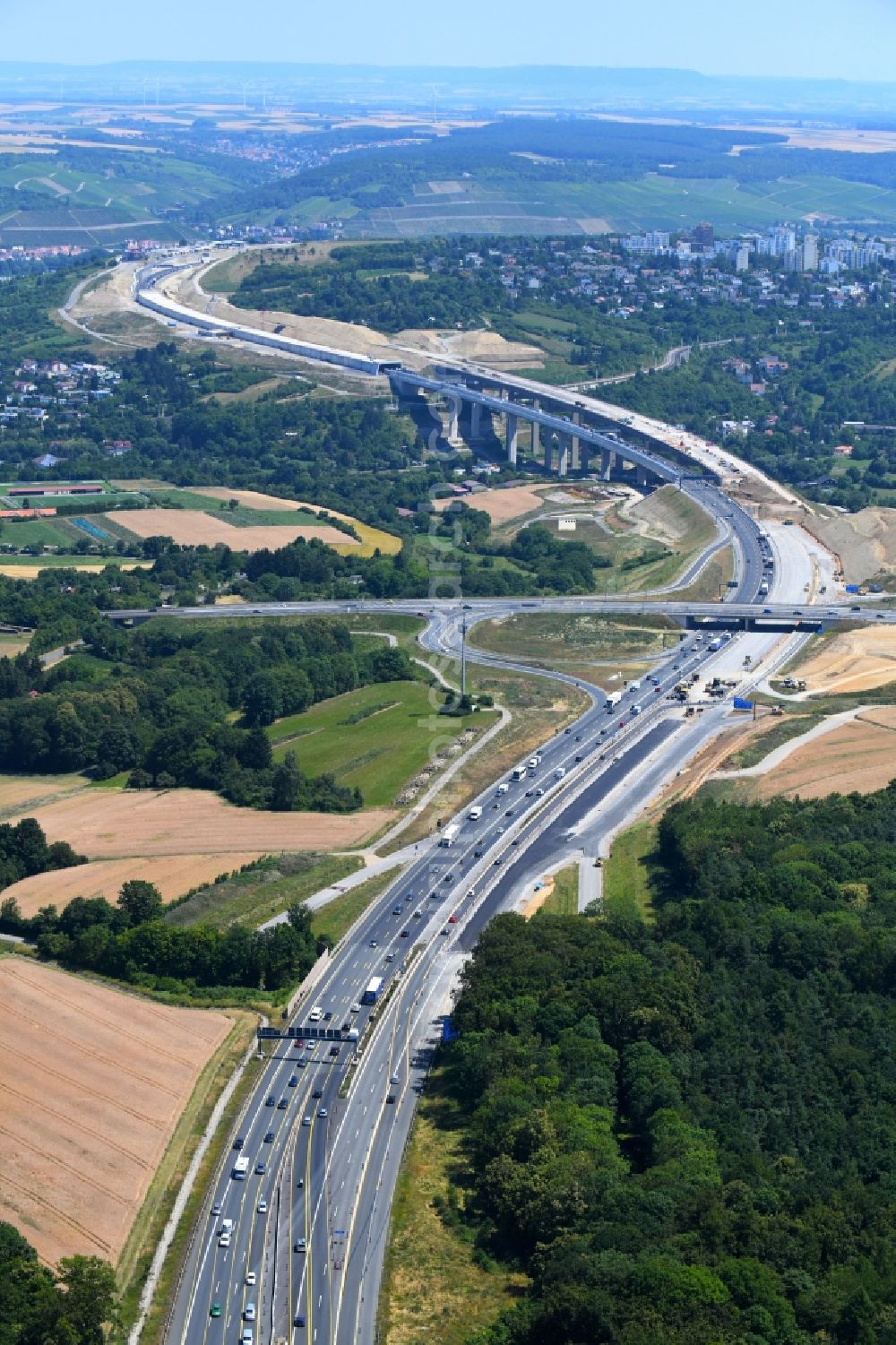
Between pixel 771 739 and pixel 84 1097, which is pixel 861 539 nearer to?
pixel 771 739

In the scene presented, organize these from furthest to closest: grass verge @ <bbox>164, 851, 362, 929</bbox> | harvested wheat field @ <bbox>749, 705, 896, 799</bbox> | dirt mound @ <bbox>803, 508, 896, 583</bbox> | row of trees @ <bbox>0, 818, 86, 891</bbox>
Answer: dirt mound @ <bbox>803, 508, 896, 583</bbox> → harvested wheat field @ <bbox>749, 705, 896, 799</bbox> → row of trees @ <bbox>0, 818, 86, 891</bbox> → grass verge @ <bbox>164, 851, 362, 929</bbox>

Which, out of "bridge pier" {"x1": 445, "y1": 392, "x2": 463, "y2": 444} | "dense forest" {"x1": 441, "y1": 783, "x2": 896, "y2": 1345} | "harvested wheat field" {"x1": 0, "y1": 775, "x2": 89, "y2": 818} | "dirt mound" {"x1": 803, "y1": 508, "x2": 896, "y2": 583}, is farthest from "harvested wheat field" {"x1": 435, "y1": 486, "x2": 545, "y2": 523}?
"dense forest" {"x1": 441, "y1": 783, "x2": 896, "y2": 1345}

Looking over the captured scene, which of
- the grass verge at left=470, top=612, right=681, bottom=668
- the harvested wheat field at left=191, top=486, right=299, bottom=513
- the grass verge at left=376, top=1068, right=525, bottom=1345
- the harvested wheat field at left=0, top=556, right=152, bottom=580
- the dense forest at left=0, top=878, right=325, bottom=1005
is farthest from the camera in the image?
the harvested wheat field at left=191, top=486, right=299, bottom=513

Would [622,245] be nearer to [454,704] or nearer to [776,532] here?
[776,532]

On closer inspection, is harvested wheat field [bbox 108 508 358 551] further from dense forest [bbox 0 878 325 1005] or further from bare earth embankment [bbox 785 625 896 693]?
dense forest [bbox 0 878 325 1005]

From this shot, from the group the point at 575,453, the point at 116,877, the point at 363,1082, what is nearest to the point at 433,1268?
the point at 363,1082
